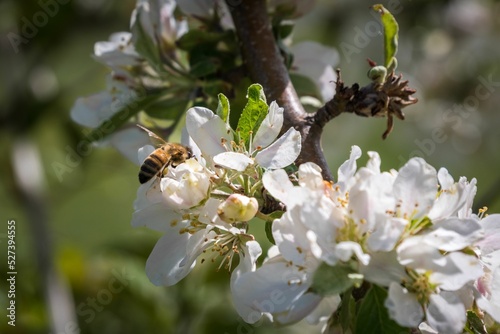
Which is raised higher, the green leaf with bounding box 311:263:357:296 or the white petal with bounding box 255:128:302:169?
the white petal with bounding box 255:128:302:169

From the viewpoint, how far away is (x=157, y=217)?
2.54 feet

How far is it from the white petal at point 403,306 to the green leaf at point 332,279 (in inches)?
1.4

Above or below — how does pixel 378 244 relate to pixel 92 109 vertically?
above

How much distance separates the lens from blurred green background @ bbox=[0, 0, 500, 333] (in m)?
1.70

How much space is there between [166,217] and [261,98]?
0.16 m

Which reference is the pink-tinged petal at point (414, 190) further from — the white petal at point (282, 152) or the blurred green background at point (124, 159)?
the blurred green background at point (124, 159)

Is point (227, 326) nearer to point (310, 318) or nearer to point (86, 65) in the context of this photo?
point (310, 318)

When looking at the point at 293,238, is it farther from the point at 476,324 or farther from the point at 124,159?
the point at 124,159

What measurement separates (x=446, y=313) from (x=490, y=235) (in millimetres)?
132

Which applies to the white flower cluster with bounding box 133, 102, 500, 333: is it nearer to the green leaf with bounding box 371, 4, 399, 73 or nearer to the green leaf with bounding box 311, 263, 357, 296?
the green leaf with bounding box 311, 263, 357, 296

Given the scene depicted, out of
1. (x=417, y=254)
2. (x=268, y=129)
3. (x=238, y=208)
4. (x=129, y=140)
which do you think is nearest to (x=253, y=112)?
(x=268, y=129)

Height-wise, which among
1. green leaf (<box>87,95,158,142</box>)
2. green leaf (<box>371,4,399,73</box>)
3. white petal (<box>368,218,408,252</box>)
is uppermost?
green leaf (<box>371,4,399,73</box>)

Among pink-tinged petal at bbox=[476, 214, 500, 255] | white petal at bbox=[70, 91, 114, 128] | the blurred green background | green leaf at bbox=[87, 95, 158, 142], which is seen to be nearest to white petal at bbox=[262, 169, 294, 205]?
pink-tinged petal at bbox=[476, 214, 500, 255]

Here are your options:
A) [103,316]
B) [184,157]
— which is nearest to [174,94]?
[184,157]
